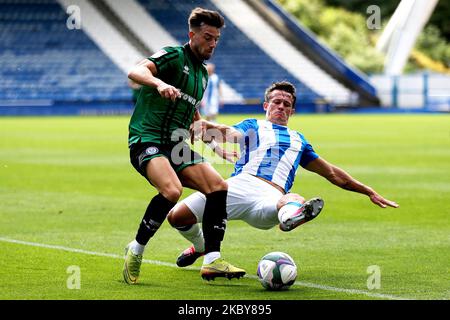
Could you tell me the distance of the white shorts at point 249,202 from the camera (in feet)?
29.0

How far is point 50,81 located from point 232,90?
366 inches

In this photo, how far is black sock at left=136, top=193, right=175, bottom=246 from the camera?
8344 mm

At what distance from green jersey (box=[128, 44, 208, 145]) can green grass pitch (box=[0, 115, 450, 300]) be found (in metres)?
1.20

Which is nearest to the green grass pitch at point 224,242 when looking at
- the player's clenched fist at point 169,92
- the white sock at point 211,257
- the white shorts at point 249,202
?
the white sock at point 211,257

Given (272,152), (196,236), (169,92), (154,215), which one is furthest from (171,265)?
(169,92)

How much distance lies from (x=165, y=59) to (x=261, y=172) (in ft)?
4.99

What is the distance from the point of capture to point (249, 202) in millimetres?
8930

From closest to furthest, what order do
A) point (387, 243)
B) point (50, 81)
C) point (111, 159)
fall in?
point (387, 243) < point (111, 159) < point (50, 81)

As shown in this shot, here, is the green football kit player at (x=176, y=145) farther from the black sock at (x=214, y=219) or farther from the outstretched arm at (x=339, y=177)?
the outstretched arm at (x=339, y=177)

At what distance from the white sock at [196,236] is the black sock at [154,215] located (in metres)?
0.72

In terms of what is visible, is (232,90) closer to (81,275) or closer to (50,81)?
(50,81)

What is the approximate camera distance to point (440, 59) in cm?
7662

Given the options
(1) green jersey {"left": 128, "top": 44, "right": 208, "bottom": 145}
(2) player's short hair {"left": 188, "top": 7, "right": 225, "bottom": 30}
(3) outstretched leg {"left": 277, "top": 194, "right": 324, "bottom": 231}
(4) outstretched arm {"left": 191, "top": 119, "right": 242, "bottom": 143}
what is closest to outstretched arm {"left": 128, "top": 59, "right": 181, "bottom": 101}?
(1) green jersey {"left": 128, "top": 44, "right": 208, "bottom": 145}
